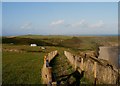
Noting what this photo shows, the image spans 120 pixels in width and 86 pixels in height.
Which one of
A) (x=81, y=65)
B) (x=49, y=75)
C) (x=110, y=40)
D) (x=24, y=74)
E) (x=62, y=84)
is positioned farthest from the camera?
(x=110, y=40)

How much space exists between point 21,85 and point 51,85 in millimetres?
4702

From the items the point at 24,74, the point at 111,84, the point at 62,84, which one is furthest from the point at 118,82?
the point at 24,74

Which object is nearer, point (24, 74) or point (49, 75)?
point (49, 75)

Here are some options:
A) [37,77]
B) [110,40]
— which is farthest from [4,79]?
[110,40]

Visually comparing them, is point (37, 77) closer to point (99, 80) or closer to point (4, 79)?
point (4, 79)

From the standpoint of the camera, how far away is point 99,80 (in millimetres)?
15570

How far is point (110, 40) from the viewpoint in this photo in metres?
156

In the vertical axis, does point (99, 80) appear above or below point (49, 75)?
below

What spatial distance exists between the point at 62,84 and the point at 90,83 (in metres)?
1.92

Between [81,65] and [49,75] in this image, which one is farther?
[81,65]

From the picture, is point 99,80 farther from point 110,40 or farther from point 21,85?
point 110,40

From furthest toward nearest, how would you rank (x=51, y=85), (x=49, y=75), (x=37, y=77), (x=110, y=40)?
(x=110, y=40)
(x=37, y=77)
(x=49, y=75)
(x=51, y=85)

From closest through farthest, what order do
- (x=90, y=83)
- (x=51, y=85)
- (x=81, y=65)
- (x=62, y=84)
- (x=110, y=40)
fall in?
(x=51, y=85), (x=62, y=84), (x=90, y=83), (x=81, y=65), (x=110, y=40)

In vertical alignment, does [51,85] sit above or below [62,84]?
above
